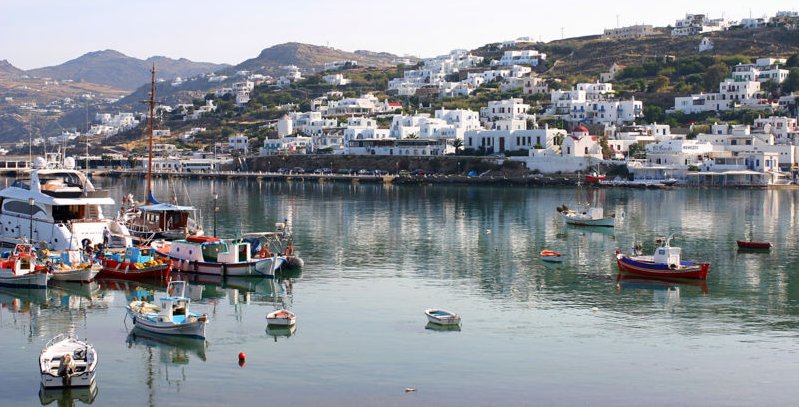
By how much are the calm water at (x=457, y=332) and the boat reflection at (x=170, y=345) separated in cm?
8

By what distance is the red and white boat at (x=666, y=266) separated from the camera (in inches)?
1583

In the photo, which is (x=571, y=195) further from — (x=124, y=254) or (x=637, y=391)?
(x=637, y=391)

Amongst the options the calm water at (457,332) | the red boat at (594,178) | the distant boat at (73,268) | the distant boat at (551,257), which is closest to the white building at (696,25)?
the red boat at (594,178)

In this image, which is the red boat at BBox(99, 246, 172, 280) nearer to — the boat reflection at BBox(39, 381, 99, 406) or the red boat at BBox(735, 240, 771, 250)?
the boat reflection at BBox(39, 381, 99, 406)

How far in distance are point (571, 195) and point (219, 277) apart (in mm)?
54013

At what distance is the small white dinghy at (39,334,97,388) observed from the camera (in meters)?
23.5

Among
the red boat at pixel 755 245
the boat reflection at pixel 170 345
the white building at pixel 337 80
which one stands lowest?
the boat reflection at pixel 170 345

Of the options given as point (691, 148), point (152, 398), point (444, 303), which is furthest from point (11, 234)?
point (691, 148)

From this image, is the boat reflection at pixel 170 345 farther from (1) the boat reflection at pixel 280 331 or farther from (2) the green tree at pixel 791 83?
(2) the green tree at pixel 791 83

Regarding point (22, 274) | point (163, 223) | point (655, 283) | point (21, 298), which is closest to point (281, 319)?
point (21, 298)

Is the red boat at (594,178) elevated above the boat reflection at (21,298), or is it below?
above

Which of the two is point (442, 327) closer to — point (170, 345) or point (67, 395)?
point (170, 345)

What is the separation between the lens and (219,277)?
128ft

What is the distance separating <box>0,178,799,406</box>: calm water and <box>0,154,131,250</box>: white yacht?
4.92 metres
